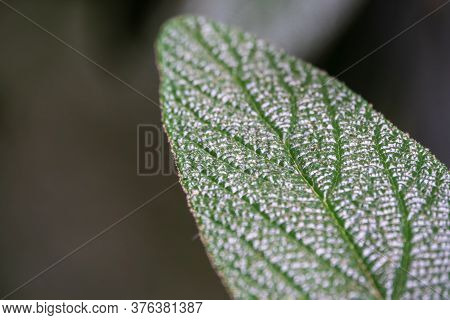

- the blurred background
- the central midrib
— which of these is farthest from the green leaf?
the blurred background

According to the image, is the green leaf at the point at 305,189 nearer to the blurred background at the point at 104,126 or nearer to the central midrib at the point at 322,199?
the central midrib at the point at 322,199

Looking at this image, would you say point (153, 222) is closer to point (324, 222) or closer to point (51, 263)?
point (51, 263)

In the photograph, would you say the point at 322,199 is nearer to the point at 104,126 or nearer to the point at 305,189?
the point at 305,189

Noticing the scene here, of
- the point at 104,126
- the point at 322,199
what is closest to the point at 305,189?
the point at 322,199

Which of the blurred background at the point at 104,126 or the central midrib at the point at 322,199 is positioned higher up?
the blurred background at the point at 104,126

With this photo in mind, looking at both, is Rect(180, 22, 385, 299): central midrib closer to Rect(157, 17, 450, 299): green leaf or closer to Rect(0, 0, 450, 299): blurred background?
Rect(157, 17, 450, 299): green leaf

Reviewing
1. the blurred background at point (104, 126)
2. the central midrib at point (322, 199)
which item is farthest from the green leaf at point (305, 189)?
the blurred background at point (104, 126)
